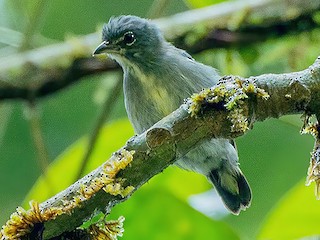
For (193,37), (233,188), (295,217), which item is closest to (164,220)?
(233,188)

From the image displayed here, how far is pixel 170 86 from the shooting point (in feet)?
6.72

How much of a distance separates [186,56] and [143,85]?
8.6 inches

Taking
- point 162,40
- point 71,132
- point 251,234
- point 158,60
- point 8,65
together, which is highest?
point 71,132

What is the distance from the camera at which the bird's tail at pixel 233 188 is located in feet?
6.96

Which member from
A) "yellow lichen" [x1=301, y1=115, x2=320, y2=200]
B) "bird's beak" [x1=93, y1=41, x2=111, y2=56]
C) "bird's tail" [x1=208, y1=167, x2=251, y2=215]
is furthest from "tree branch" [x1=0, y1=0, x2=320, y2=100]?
"yellow lichen" [x1=301, y1=115, x2=320, y2=200]

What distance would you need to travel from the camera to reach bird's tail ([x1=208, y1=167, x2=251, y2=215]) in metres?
2.12

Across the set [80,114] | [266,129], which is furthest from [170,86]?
[80,114]

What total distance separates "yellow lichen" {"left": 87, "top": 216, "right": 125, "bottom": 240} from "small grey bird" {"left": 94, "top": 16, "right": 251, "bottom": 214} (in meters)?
0.64

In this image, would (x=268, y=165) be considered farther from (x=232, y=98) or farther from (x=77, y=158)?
(x=232, y=98)

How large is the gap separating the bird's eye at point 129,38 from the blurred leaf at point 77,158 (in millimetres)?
248

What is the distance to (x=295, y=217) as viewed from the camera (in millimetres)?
2100

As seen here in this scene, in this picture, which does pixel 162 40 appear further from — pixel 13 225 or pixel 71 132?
pixel 71 132

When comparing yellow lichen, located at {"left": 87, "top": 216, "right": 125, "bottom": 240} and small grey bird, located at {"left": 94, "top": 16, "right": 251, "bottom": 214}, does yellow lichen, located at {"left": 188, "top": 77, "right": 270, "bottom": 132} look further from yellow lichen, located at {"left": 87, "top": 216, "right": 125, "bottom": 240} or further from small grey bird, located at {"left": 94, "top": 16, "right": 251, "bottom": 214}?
small grey bird, located at {"left": 94, "top": 16, "right": 251, "bottom": 214}

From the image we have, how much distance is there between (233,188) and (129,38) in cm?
56
